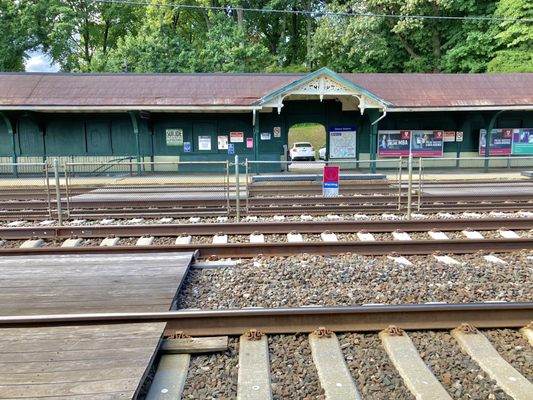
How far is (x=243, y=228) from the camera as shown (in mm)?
8773

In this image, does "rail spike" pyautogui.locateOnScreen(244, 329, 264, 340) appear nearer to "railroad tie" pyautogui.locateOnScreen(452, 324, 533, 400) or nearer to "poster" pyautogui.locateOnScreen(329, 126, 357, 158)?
"railroad tie" pyautogui.locateOnScreen(452, 324, 533, 400)

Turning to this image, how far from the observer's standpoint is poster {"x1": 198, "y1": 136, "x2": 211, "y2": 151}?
891 inches

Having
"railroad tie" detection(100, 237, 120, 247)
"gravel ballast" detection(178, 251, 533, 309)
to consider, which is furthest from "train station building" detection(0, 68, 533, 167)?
"gravel ballast" detection(178, 251, 533, 309)

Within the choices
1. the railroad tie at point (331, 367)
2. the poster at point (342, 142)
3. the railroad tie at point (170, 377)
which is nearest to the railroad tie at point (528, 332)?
the railroad tie at point (331, 367)

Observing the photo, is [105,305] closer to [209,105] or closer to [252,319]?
[252,319]

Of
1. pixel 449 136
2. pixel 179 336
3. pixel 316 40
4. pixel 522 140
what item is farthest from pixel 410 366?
pixel 316 40

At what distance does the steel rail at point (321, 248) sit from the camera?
279 inches

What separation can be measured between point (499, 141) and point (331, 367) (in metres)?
23.6

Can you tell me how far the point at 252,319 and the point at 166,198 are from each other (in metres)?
9.21

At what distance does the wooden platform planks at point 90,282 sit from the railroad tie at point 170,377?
87cm

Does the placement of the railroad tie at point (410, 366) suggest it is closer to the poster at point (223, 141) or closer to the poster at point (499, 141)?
the poster at point (223, 141)

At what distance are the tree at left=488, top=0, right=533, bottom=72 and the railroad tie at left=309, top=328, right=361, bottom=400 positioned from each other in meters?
34.4

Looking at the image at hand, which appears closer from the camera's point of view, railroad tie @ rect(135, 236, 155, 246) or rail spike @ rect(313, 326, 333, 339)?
rail spike @ rect(313, 326, 333, 339)

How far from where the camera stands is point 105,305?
458 cm
